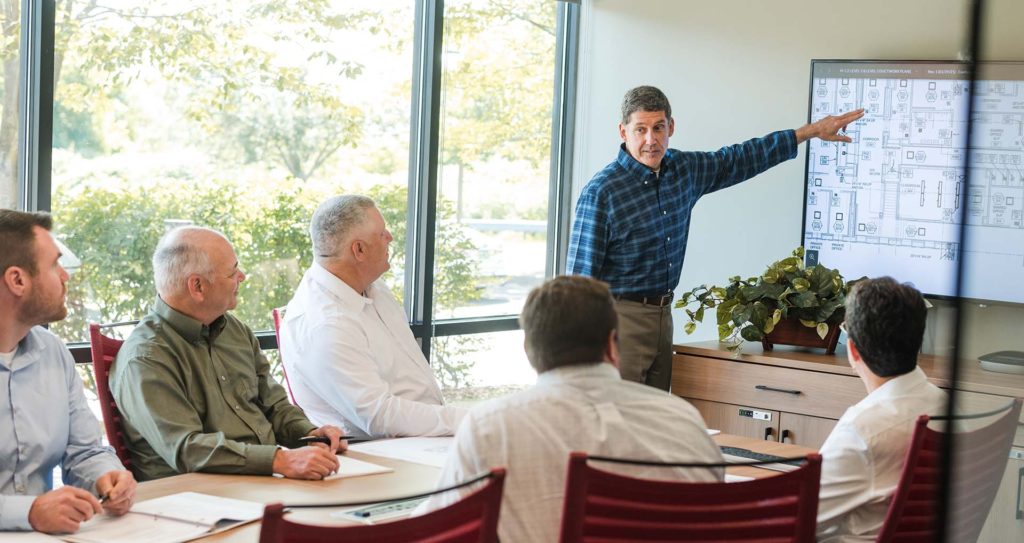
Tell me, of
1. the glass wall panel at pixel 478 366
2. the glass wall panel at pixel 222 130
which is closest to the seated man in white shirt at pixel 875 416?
the glass wall panel at pixel 222 130

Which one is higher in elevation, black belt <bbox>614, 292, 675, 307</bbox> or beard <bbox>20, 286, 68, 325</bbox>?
beard <bbox>20, 286, 68, 325</bbox>

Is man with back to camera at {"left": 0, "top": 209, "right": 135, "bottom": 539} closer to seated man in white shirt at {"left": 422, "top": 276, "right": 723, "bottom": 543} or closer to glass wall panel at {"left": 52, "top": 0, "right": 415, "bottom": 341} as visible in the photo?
seated man in white shirt at {"left": 422, "top": 276, "right": 723, "bottom": 543}

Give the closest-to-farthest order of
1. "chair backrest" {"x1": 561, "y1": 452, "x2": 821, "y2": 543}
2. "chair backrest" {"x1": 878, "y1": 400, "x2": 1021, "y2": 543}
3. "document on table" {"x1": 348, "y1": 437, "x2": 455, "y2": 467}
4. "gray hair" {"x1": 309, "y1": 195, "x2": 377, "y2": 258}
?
"chair backrest" {"x1": 878, "y1": 400, "x2": 1021, "y2": 543} → "chair backrest" {"x1": 561, "y1": 452, "x2": 821, "y2": 543} → "document on table" {"x1": 348, "y1": 437, "x2": 455, "y2": 467} → "gray hair" {"x1": 309, "y1": 195, "x2": 377, "y2": 258}

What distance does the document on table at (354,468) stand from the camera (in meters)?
2.24

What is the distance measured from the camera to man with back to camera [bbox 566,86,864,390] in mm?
4023

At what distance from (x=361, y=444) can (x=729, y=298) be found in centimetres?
200

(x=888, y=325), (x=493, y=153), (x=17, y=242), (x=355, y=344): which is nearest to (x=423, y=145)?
(x=493, y=153)

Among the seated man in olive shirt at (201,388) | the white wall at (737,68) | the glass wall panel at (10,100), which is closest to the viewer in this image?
the seated man in olive shirt at (201,388)

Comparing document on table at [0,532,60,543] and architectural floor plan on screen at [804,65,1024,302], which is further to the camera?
architectural floor plan on screen at [804,65,1024,302]

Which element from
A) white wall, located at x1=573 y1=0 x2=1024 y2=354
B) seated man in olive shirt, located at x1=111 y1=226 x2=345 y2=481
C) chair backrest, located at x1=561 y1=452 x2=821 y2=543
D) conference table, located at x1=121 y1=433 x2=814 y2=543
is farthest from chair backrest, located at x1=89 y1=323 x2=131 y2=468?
white wall, located at x1=573 y1=0 x2=1024 y2=354

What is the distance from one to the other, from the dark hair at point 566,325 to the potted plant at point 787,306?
2.41 m

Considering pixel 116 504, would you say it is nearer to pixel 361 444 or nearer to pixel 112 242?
pixel 361 444

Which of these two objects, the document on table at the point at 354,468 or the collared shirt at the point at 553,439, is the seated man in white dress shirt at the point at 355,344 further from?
the collared shirt at the point at 553,439

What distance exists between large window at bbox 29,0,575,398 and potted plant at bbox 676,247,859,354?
131 cm
